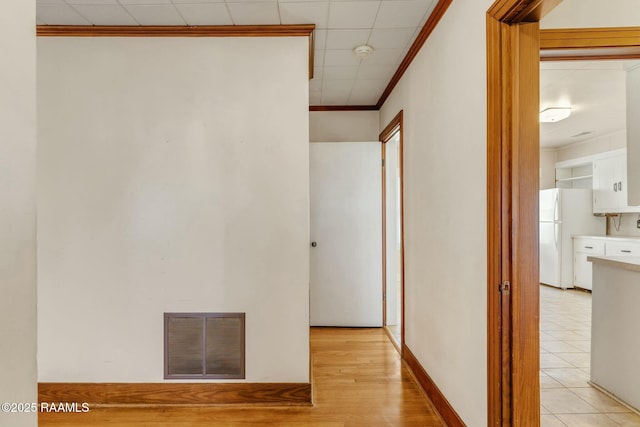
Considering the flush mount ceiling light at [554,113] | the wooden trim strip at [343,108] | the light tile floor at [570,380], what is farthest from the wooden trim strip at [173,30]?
the flush mount ceiling light at [554,113]

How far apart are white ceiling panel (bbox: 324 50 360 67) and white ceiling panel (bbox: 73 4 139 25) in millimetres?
1359

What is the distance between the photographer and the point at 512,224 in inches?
56.1

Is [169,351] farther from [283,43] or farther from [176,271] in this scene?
[283,43]

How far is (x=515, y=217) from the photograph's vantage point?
1.43m

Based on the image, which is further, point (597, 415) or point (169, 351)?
point (169, 351)

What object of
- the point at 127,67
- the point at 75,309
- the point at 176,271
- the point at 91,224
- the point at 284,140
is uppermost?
the point at 127,67

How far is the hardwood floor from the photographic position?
204cm

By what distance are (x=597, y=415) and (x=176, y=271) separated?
9.39 feet

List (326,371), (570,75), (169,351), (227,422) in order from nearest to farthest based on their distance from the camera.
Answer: (227,422), (169,351), (326,371), (570,75)

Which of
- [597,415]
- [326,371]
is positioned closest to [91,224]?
[326,371]

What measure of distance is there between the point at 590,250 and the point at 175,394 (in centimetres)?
608

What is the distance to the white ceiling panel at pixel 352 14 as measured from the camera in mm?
2026

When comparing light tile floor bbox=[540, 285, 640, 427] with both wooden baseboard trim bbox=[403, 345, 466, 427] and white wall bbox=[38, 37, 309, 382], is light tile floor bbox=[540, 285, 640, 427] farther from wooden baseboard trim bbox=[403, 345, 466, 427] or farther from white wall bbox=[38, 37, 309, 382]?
white wall bbox=[38, 37, 309, 382]

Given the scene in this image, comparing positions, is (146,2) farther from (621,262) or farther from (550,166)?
(550,166)
